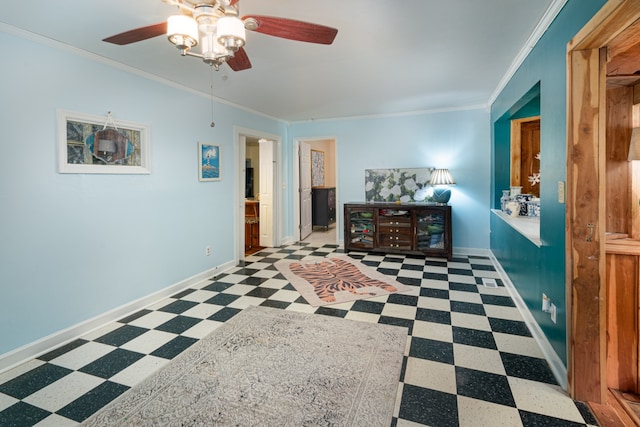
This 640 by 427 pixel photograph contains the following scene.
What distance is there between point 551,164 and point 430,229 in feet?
9.36

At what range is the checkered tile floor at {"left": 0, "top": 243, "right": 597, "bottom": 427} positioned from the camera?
1.72 metres

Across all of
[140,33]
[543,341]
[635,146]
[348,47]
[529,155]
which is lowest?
[543,341]

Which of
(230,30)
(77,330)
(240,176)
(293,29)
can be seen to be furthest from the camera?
(240,176)

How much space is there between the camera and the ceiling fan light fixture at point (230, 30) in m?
1.47

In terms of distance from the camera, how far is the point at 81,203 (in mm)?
2654

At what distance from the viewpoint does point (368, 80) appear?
3564 millimetres

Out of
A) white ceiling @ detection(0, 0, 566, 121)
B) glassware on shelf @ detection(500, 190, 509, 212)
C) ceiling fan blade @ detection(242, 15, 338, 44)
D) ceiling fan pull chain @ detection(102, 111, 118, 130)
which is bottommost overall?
glassware on shelf @ detection(500, 190, 509, 212)

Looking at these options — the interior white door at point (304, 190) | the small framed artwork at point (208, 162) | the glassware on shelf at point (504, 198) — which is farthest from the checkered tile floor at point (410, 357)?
the interior white door at point (304, 190)

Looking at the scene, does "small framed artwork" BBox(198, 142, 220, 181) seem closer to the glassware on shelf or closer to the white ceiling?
the white ceiling

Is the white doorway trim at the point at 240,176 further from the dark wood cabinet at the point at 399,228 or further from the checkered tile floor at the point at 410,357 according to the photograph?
→ the dark wood cabinet at the point at 399,228

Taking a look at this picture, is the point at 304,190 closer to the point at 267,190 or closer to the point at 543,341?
the point at 267,190

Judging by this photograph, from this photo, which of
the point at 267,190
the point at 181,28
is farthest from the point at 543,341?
the point at 267,190

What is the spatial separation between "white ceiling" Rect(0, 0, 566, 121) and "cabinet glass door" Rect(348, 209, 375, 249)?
1854 mm

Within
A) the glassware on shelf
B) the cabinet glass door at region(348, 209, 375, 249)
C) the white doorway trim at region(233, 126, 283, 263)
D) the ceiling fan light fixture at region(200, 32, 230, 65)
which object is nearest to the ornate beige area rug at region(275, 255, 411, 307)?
the cabinet glass door at region(348, 209, 375, 249)
